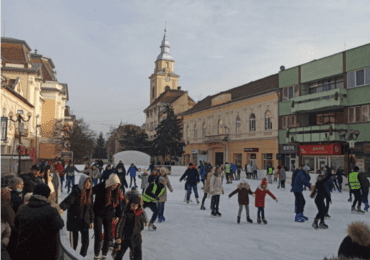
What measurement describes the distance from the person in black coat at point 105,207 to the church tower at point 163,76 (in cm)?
8304

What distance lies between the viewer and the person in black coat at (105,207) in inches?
256

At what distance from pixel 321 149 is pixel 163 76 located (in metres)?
62.2

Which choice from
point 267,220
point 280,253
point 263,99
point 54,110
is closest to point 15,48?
point 54,110

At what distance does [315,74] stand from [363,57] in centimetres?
516

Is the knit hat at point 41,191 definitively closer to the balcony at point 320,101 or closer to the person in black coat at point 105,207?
the person in black coat at point 105,207

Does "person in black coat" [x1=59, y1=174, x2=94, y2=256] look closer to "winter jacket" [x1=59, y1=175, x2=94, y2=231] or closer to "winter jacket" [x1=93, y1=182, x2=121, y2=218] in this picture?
"winter jacket" [x1=59, y1=175, x2=94, y2=231]

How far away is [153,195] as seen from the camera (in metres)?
9.67

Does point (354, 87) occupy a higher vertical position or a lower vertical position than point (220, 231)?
higher

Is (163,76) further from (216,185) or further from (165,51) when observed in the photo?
(216,185)

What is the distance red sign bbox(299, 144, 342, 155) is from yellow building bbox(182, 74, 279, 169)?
3806mm

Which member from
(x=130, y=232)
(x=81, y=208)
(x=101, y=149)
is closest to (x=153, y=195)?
(x=81, y=208)

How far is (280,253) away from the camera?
25.0 ft

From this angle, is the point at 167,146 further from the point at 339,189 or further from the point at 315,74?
the point at 339,189

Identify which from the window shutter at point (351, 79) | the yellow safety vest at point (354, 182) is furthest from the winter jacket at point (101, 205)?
the window shutter at point (351, 79)
